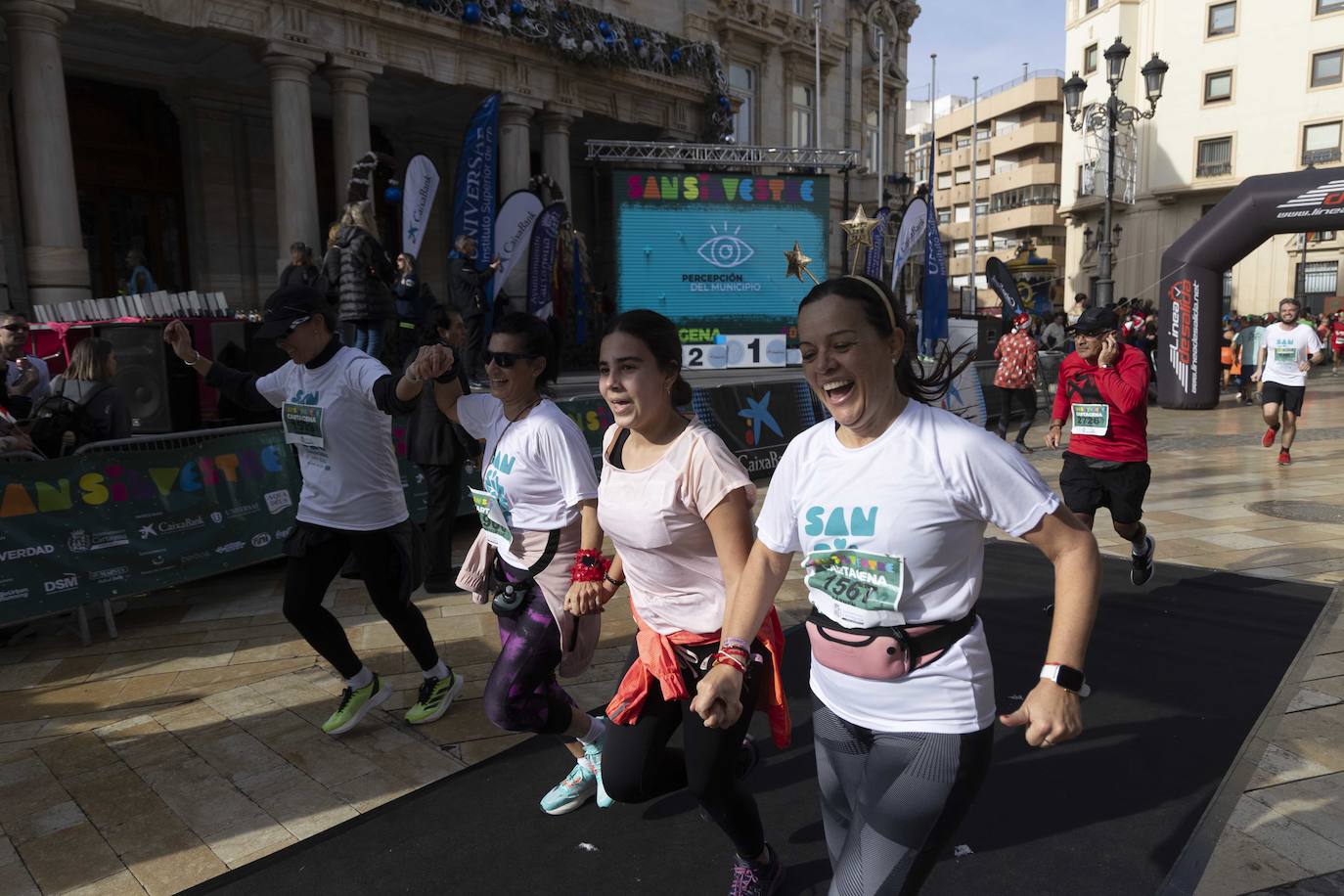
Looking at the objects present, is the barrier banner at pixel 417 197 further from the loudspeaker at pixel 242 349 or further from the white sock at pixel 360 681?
the white sock at pixel 360 681

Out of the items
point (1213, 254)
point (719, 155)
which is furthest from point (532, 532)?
point (719, 155)

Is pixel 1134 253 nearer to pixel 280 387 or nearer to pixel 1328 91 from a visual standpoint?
pixel 1328 91

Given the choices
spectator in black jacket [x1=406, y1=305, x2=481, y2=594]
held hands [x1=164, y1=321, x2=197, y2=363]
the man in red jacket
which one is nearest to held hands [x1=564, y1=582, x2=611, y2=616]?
held hands [x1=164, y1=321, x2=197, y2=363]

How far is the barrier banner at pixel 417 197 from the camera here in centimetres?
1212

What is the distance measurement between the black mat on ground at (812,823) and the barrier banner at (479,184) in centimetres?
1109

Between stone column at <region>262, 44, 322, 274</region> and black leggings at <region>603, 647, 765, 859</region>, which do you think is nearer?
black leggings at <region>603, 647, 765, 859</region>

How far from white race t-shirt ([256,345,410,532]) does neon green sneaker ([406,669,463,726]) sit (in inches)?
37.0

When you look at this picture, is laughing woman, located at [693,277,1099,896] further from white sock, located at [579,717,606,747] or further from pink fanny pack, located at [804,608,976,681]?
white sock, located at [579,717,606,747]

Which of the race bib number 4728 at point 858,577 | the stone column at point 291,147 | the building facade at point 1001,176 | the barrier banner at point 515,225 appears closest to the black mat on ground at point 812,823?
the race bib number 4728 at point 858,577

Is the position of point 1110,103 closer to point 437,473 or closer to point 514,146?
point 514,146

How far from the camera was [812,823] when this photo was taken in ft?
11.0

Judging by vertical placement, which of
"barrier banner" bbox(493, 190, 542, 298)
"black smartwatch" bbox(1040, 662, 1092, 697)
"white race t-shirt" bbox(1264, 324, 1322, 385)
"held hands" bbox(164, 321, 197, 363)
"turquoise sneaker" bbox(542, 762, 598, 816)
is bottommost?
"turquoise sneaker" bbox(542, 762, 598, 816)

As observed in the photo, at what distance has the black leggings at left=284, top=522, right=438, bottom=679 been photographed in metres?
3.89

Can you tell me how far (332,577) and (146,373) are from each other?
5.23 metres
